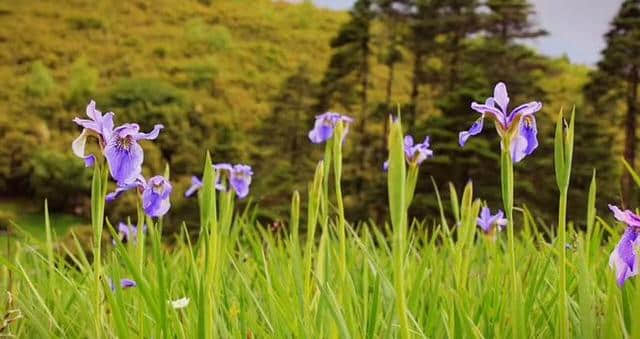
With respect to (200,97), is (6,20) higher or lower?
higher

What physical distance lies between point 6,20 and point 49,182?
11.2 meters

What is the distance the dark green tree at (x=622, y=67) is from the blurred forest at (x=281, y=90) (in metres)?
0.07

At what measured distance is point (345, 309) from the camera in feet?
2.04

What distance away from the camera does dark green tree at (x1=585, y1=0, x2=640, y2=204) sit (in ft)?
35.1

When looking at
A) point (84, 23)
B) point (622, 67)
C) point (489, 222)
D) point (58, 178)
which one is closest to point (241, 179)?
point (489, 222)

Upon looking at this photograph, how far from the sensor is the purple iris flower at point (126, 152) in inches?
25.0

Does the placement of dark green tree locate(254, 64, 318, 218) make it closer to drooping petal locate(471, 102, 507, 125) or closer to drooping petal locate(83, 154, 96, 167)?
drooping petal locate(83, 154, 96, 167)

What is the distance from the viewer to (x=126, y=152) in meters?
0.64

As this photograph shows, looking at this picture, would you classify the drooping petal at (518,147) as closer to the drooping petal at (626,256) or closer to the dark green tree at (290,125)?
the drooping petal at (626,256)

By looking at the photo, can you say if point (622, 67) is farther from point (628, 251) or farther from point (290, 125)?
point (628, 251)

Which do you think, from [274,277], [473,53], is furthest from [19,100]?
[274,277]

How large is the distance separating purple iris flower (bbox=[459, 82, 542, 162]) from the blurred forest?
3.3 inches

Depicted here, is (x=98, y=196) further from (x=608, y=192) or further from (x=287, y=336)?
(x=608, y=192)

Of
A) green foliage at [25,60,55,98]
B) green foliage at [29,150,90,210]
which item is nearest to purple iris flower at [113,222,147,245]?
green foliage at [29,150,90,210]
